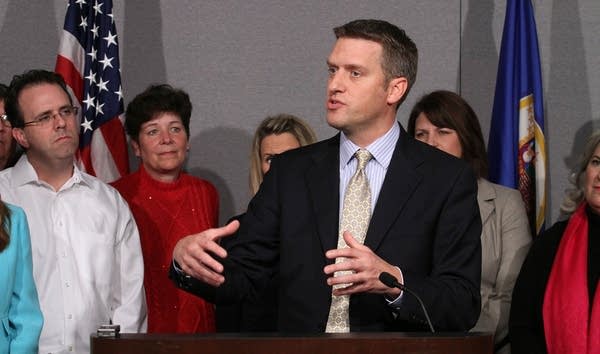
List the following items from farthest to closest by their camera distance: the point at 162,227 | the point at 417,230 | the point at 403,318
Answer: the point at 162,227
the point at 417,230
the point at 403,318

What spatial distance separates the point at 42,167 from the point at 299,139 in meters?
1.16

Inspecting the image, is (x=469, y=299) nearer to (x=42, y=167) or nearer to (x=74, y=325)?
(x=74, y=325)

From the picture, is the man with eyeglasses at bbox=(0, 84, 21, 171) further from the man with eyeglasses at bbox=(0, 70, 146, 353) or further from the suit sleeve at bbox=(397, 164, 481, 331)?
the suit sleeve at bbox=(397, 164, 481, 331)

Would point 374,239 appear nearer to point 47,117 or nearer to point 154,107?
point 47,117

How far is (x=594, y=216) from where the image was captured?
12.4 feet

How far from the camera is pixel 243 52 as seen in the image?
211 inches

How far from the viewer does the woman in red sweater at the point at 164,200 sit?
13.4 ft

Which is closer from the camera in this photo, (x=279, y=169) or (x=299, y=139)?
(x=279, y=169)

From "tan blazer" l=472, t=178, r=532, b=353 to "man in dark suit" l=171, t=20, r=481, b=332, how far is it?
108 centimetres

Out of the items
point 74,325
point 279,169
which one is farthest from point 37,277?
point 279,169

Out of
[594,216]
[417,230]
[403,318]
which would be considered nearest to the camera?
[403,318]

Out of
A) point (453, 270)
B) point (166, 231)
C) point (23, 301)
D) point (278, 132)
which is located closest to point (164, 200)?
point (166, 231)

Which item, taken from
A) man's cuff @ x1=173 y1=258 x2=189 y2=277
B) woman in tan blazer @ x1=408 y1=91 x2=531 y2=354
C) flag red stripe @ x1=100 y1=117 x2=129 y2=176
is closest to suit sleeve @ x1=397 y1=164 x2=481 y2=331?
man's cuff @ x1=173 y1=258 x2=189 y2=277

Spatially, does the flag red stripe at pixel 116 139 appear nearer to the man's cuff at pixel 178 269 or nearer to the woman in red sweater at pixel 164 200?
the woman in red sweater at pixel 164 200
